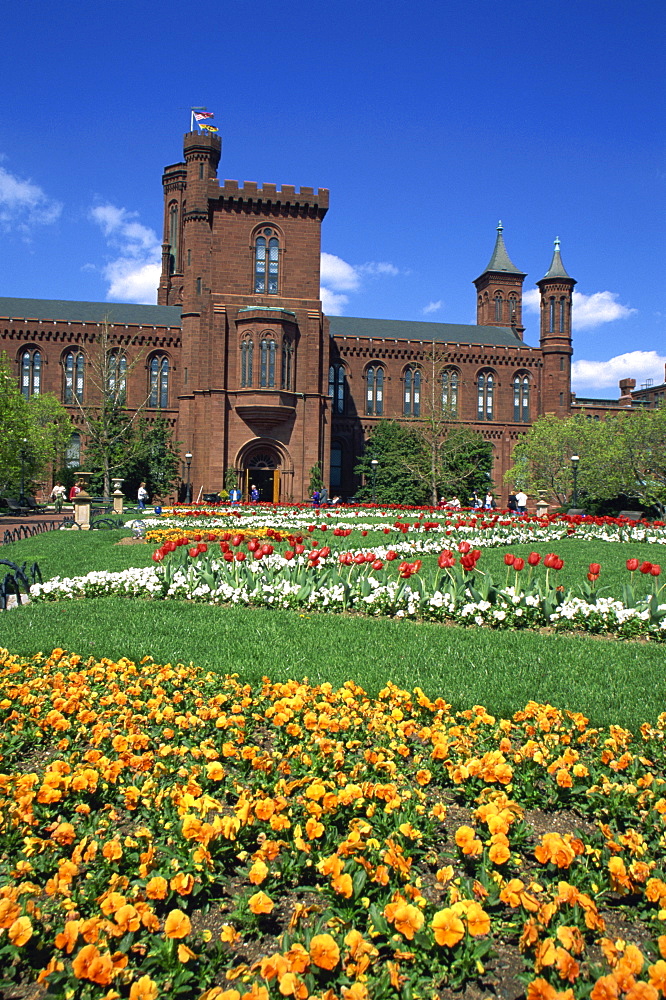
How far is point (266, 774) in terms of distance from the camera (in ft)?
12.0

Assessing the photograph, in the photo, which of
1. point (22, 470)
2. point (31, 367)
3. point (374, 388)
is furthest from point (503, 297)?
point (22, 470)

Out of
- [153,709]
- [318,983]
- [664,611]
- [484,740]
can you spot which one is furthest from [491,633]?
[318,983]

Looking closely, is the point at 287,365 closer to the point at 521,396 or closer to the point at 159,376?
the point at 159,376

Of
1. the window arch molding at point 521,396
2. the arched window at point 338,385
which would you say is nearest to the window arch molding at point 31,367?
the arched window at point 338,385

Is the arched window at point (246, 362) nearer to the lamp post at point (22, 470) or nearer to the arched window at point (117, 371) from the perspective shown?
the arched window at point (117, 371)

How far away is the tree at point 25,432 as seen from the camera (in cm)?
2556

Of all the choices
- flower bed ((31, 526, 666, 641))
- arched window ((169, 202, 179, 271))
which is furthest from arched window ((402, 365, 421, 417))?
flower bed ((31, 526, 666, 641))

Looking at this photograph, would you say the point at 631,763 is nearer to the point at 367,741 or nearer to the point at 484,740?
the point at 484,740

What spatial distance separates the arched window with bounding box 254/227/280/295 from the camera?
38.4m

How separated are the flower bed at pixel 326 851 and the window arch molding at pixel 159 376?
42.8 meters

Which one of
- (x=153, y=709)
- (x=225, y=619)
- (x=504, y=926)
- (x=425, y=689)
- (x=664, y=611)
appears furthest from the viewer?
(x=225, y=619)

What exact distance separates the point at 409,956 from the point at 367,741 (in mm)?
1777

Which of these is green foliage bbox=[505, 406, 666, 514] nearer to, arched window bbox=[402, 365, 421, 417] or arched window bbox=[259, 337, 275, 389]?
arched window bbox=[402, 365, 421, 417]

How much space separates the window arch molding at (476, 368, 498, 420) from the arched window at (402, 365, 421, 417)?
14.8 feet
